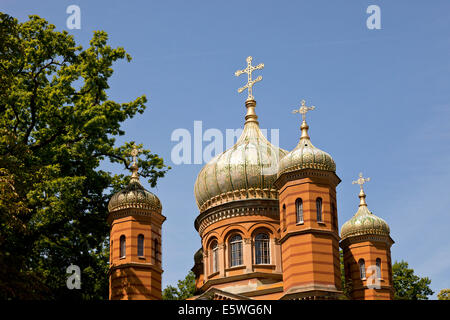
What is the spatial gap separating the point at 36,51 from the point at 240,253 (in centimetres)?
1347

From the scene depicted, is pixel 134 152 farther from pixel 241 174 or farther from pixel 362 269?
pixel 362 269

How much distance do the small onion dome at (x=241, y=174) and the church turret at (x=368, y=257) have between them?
4.89 metres

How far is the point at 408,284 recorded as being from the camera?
48.1m

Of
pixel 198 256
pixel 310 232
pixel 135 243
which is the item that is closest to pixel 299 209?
pixel 310 232

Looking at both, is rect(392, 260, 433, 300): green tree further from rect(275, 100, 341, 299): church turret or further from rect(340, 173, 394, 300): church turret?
rect(275, 100, 341, 299): church turret

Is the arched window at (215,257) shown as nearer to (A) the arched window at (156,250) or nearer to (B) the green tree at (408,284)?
(A) the arched window at (156,250)

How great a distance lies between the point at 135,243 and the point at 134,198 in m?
2.01

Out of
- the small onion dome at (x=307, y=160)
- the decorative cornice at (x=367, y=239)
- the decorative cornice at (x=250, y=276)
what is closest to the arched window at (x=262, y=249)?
the decorative cornice at (x=250, y=276)

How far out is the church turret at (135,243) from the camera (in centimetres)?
3142
